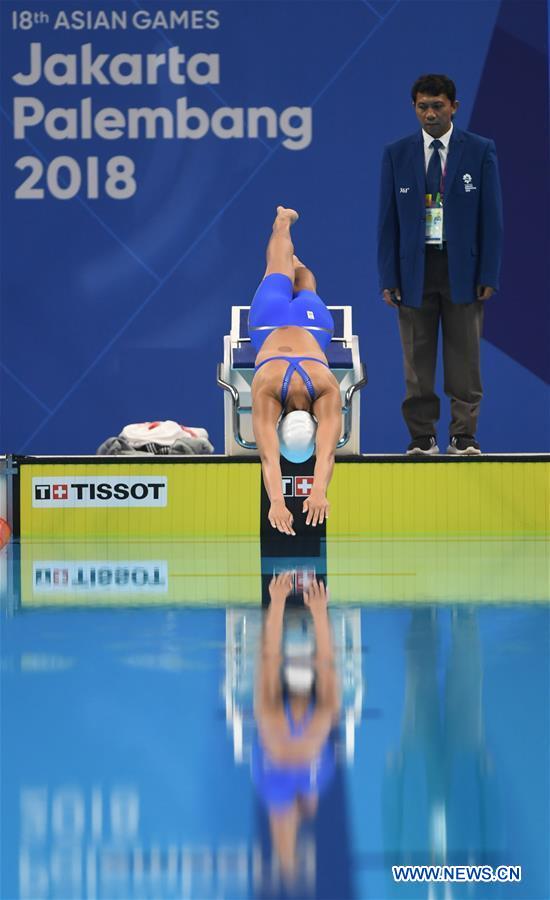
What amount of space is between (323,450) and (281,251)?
190cm

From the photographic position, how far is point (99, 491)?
6.22 metres

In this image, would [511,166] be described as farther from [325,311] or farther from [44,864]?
[44,864]

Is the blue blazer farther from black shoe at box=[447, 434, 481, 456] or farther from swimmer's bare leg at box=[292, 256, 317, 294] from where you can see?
black shoe at box=[447, 434, 481, 456]

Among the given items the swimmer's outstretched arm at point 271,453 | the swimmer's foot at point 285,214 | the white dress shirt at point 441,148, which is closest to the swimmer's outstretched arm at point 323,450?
the swimmer's outstretched arm at point 271,453

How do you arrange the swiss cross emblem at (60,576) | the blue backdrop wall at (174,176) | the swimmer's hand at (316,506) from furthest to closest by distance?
the blue backdrop wall at (174,176) < the swiss cross emblem at (60,576) < the swimmer's hand at (316,506)

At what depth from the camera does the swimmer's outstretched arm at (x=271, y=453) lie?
163 inches

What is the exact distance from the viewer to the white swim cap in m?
4.30

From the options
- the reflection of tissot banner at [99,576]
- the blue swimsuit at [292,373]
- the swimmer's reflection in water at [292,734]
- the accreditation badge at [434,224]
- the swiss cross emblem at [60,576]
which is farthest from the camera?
the accreditation badge at [434,224]

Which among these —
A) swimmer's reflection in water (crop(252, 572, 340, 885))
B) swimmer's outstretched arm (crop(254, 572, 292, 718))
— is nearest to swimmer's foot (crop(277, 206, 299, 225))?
swimmer's outstretched arm (crop(254, 572, 292, 718))

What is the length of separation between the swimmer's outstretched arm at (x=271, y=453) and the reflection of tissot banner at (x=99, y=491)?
5.70ft

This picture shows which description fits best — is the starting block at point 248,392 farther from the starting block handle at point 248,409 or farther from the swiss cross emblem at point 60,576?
the swiss cross emblem at point 60,576

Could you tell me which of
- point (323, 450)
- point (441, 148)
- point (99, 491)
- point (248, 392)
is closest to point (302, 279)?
point (248, 392)

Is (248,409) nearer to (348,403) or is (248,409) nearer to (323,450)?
(348,403)

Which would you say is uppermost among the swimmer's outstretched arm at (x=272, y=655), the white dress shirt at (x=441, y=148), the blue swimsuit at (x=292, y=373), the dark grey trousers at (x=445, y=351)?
the white dress shirt at (x=441, y=148)
